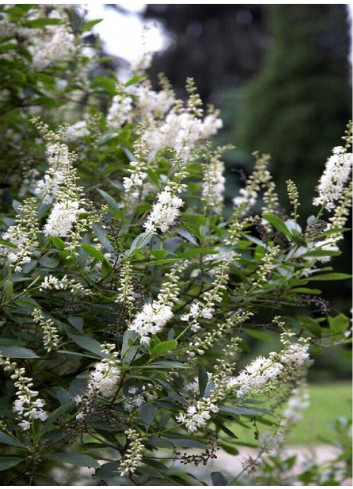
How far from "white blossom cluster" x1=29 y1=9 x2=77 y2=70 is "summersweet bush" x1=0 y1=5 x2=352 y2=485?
→ 11mm

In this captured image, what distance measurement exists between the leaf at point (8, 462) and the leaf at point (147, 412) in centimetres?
32

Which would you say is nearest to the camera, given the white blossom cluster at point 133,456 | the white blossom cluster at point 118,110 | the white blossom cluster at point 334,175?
the white blossom cluster at point 133,456

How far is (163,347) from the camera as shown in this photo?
66.7 inches

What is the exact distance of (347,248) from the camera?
40.3 feet

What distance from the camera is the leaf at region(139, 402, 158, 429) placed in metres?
1.75

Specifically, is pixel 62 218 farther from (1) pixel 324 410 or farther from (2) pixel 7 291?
(1) pixel 324 410

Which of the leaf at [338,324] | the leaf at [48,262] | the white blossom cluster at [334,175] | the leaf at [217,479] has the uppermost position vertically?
the white blossom cluster at [334,175]

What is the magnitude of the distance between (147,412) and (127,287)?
34 centimetres

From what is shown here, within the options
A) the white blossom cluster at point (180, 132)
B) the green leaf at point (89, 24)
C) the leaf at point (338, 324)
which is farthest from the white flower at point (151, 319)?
the green leaf at point (89, 24)

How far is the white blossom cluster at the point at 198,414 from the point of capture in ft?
5.59

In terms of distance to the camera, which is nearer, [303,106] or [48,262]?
[48,262]

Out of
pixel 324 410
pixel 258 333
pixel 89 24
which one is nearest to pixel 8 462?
pixel 258 333

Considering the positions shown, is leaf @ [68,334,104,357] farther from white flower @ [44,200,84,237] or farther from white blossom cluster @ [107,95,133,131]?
white blossom cluster @ [107,95,133,131]

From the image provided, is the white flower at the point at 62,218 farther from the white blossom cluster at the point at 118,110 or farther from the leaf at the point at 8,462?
the white blossom cluster at the point at 118,110
